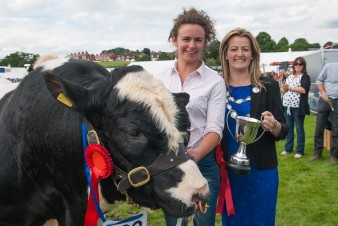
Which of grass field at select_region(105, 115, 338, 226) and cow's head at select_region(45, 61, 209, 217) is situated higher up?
cow's head at select_region(45, 61, 209, 217)

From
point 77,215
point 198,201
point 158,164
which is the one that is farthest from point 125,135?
point 77,215

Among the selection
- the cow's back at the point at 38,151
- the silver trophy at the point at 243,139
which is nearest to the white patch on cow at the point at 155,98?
the cow's back at the point at 38,151

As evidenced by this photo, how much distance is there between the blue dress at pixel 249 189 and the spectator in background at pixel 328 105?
5098 millimetres

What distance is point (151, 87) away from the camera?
7.64 feet

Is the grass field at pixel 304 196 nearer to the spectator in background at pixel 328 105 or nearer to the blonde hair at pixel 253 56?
the spectator in background at pixel 328 105

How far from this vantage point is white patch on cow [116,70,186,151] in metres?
2.14

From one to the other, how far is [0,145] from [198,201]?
5.38 feet

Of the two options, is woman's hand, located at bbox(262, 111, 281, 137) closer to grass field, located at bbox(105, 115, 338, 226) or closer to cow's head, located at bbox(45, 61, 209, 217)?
cow's head, located at bbox(45, 61, 209, 217)

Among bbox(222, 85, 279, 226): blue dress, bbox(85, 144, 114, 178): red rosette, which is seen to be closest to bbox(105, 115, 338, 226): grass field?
bbox(222, 85, 279, 226): blue dress

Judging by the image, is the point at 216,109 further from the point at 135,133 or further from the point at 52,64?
the point at 52,64

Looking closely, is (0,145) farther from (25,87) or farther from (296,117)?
(296,117)

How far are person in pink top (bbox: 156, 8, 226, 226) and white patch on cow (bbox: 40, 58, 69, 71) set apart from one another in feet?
2.88

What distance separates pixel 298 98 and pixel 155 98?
7.24 meters

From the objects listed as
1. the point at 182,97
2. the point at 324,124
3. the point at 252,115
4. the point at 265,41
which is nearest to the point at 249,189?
the point at 252,115
